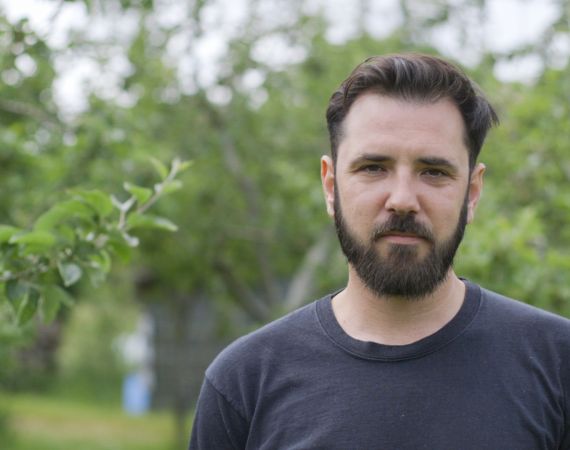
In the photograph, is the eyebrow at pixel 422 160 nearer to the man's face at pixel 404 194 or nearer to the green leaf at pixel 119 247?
the man's face at pixel 404 194

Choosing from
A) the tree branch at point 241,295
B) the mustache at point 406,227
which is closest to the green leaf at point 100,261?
the mustache at point 406,227

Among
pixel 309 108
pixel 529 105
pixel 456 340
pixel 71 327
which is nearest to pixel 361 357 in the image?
pixel 456 340

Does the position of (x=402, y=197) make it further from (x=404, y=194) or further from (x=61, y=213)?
(x=61, y=213)

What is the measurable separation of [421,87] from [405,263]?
355 mm

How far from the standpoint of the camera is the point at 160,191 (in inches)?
112

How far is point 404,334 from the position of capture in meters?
2.00

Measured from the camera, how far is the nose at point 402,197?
1.93 metres

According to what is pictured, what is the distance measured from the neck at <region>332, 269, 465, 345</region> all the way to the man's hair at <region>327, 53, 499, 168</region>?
0.27 m

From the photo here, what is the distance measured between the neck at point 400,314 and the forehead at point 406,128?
0.26 meters

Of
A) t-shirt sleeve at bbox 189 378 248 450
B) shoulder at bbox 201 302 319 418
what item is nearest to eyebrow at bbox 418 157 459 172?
shoulder at bbox 201 302 319 418

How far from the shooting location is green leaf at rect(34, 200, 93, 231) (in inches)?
104

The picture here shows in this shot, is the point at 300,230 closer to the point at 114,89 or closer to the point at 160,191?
the point at 114,89

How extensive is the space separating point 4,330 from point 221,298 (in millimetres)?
6285

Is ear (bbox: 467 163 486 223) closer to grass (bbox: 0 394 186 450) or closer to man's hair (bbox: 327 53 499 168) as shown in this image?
man's hair (bbox: 327 53 499 168)
